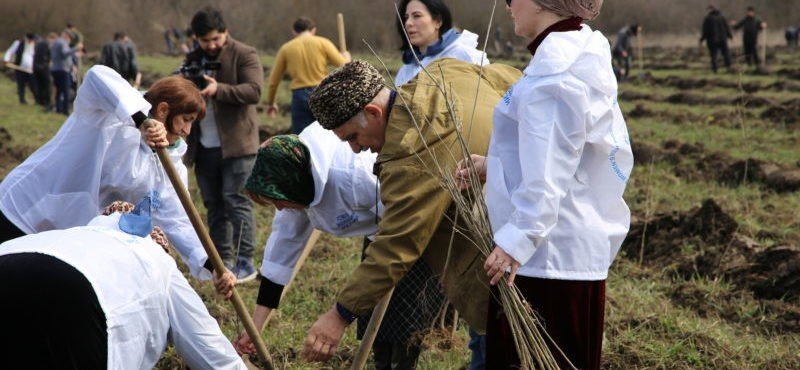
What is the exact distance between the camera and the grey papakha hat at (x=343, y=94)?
9.21 feet

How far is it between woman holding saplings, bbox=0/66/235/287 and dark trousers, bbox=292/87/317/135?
4334mm

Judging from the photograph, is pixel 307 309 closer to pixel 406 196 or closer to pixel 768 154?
pixel 406 196

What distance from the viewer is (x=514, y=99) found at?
247cm

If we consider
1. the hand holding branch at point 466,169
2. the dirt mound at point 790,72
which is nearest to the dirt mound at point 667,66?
the dirt mound at point 790,72

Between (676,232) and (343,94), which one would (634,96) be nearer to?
(676,232)

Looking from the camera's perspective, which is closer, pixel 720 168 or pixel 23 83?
pixel 720 168

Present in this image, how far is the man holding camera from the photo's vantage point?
584 centimetres

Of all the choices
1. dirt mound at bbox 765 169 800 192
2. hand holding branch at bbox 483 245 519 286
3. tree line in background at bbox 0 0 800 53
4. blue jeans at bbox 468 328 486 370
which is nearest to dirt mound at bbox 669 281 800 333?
blue jeans at bbox 468 328 486 370

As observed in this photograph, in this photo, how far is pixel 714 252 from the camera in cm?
598

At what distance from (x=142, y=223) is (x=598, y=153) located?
3.99ft

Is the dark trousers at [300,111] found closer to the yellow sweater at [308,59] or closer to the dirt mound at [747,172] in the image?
the yellow sweater at [308,59]

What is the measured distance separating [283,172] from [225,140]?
9.15ft

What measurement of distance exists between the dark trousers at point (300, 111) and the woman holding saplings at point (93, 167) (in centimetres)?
433

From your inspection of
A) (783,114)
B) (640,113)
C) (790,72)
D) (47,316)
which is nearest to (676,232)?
(47,316)
